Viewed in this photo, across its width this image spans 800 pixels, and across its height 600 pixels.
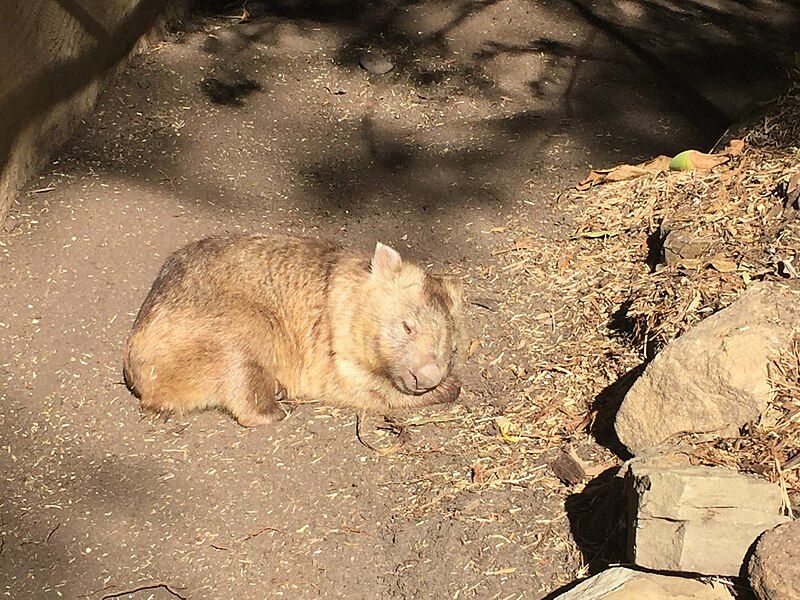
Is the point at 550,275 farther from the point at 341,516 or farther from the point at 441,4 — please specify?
the point at 441,4

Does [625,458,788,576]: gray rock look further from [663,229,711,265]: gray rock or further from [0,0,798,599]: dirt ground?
[663,229,711,265]: gray rock

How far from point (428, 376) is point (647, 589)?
174 centimetres

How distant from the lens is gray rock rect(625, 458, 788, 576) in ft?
10.6

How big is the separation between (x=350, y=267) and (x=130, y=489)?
167cm

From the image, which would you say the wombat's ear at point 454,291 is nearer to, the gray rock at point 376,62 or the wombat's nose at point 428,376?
the wombat's nose at point 428,376

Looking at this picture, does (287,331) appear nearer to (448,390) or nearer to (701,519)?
(448,390)

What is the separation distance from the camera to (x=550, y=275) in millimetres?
5500

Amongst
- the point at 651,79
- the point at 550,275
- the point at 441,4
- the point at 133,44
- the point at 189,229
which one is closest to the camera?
the point at 550,275

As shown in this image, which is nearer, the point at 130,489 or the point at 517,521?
the point at 517,521

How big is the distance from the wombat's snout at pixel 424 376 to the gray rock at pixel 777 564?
192 centimetres

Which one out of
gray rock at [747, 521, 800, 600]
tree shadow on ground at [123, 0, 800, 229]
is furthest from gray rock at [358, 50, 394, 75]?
gray rock at [747, 521, 800, 600]

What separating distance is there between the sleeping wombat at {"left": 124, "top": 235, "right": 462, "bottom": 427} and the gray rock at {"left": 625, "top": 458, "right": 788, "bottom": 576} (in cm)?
163

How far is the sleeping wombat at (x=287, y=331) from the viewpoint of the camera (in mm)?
4660

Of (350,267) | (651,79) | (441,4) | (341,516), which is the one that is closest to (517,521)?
(341,516)
